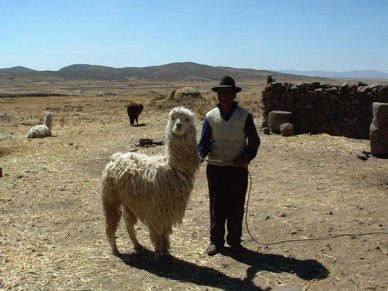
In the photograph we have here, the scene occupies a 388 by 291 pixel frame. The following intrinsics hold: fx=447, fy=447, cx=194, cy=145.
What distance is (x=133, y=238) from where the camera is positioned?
6.18m

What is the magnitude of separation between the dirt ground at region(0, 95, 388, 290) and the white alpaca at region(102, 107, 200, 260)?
1.96ft

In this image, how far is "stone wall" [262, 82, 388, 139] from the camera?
554 inches

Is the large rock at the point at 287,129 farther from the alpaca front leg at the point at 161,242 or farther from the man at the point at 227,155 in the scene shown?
the alpaca front leg at the point at 161,242

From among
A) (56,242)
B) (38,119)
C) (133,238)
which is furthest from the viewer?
(38,119)

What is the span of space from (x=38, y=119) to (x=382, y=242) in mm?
23030

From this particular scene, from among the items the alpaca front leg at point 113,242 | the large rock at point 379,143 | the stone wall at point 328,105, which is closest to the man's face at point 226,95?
the alpaca front leg at point 113,242

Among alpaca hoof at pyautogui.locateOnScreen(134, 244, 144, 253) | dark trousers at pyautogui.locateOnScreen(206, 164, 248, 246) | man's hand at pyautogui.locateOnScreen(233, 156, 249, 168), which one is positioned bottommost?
alpaca hoof at pyautogui.locateOnScreen(134, 244, 144, 253)

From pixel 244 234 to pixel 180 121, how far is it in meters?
2.32

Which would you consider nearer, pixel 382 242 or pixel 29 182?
pixel 382 242

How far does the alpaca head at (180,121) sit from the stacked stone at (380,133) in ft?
24.5

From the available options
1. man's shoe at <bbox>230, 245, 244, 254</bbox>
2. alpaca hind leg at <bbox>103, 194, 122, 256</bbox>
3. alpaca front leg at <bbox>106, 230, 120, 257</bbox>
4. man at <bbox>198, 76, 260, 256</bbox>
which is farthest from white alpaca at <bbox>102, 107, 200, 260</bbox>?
man's shoe at <bbox>230, 245, 244, 254</bbox>

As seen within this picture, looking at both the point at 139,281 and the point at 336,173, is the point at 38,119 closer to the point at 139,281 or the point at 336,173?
the point at 336,173

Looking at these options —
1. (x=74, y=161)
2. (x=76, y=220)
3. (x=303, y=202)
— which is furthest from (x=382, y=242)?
(x=74, y=161)

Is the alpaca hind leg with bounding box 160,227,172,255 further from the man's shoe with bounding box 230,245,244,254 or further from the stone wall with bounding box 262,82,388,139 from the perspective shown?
the stone wall with bounding box 262,82,388,139
